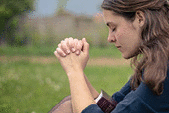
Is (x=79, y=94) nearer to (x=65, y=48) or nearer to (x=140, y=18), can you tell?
(x=65, y=48)

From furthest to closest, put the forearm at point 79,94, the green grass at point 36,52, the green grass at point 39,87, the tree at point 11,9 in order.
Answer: the green grass at point 36,52 < the tree at point 11,9 < the green grass at point 39,87 < the forearm at point 79,94

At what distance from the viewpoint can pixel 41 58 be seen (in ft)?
38.3

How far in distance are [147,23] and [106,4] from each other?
1.22 ft

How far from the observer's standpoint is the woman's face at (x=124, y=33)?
5.91 ft

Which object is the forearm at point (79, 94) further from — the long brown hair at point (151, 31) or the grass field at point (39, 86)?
the grass field at point (39, 86)

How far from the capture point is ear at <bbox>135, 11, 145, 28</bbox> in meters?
1.75

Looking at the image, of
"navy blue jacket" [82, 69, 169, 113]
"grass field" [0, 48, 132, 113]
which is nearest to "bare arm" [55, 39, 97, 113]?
"navy blue jacket" [82, 69, 169, 113]

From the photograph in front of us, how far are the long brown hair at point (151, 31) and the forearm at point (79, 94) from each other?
40 cm

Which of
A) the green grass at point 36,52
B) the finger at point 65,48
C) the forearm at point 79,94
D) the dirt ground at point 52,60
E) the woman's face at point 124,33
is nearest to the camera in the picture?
the forearm at point 79,94

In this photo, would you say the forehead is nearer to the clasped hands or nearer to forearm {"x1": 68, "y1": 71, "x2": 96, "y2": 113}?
the clasped hands

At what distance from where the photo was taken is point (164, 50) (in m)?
1.62

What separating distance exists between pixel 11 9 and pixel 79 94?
9.74m

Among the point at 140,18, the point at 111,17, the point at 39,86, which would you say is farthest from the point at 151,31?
the point at 39,86

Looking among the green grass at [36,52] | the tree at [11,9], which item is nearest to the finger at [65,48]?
the tree at [11,9]
